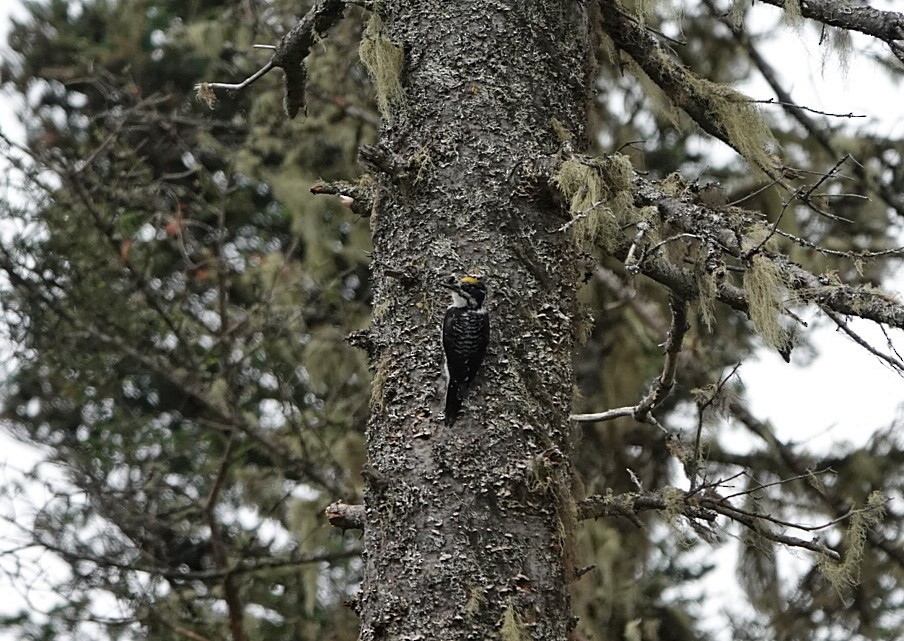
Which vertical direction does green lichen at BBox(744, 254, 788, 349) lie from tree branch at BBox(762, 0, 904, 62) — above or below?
below

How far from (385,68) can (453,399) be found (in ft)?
2.60

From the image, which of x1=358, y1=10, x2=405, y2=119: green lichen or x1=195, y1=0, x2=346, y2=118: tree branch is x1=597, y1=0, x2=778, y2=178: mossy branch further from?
x1=195, y1=0, x2=346, y2=118: tree branch

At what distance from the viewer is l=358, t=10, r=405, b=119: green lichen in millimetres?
2477

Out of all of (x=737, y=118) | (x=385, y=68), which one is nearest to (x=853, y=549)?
(x=737, y=118)

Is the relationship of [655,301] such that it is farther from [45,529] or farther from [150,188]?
[45,529]

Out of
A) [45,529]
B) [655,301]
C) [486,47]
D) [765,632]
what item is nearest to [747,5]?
[486,47]

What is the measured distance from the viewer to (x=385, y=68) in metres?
2.48

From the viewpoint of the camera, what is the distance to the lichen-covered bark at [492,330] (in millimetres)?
2164

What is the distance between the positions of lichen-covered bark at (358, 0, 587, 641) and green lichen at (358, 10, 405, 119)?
27 millimetres

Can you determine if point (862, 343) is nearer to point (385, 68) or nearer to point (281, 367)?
point (385, 68)

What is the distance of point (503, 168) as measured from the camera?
2428mm

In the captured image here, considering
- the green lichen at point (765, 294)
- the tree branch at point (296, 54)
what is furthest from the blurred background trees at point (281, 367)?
the green lichen at point (765, 294)

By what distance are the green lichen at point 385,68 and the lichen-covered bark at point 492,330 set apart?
3cm

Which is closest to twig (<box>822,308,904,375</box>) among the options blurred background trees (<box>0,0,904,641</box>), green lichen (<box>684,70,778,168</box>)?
green lichen (<box>684,70,778,168</box>)
